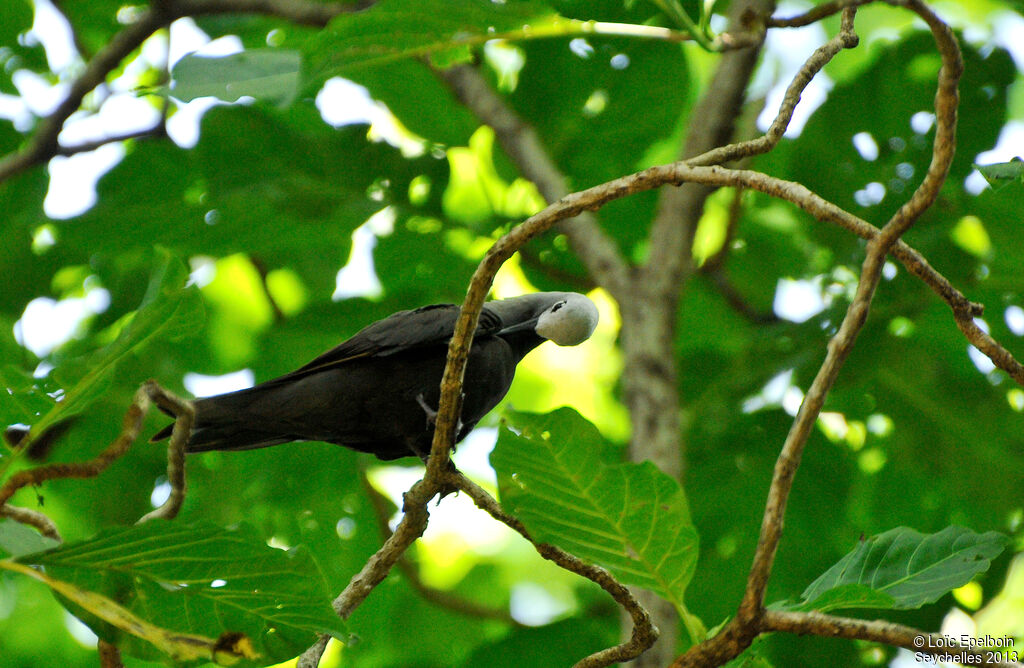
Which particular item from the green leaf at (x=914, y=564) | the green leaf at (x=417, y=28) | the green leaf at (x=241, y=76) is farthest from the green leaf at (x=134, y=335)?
the green leaf at (x=914, y=564)

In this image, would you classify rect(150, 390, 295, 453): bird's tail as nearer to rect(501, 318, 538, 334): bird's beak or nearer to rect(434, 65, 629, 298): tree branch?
rect(501, 318, 538, 334): bird's beak

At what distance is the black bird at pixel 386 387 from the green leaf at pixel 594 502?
1276 mm

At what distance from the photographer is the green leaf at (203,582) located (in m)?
2.28

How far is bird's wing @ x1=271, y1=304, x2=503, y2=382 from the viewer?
3.97 meters

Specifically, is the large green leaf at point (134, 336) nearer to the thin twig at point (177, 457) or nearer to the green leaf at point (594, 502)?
the thin twig at point (177, 457)

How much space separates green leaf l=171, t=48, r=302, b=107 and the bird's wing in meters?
1.15

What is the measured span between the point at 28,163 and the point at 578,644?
12.7ft

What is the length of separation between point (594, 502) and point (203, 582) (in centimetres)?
103

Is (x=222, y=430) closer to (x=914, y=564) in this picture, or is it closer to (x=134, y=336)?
(x=134, y=336)

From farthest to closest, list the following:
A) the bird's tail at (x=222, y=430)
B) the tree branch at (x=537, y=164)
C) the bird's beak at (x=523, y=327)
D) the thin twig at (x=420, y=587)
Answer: the thin twig at (x=420, y=587) → the tree branch at (x=537, y=164) → the bird's beak at (x=523, y=327) → the bird's tail at (x=222, y=430)

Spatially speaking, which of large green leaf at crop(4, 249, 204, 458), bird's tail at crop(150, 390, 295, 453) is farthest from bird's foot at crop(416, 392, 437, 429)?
large green leaf at crop(4, 249, 204, 458)

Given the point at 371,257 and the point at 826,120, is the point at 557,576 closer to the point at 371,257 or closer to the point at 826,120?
the point at 371,257

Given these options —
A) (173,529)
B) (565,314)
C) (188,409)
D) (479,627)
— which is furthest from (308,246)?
(173,529)

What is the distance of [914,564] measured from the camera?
2.56 metres
